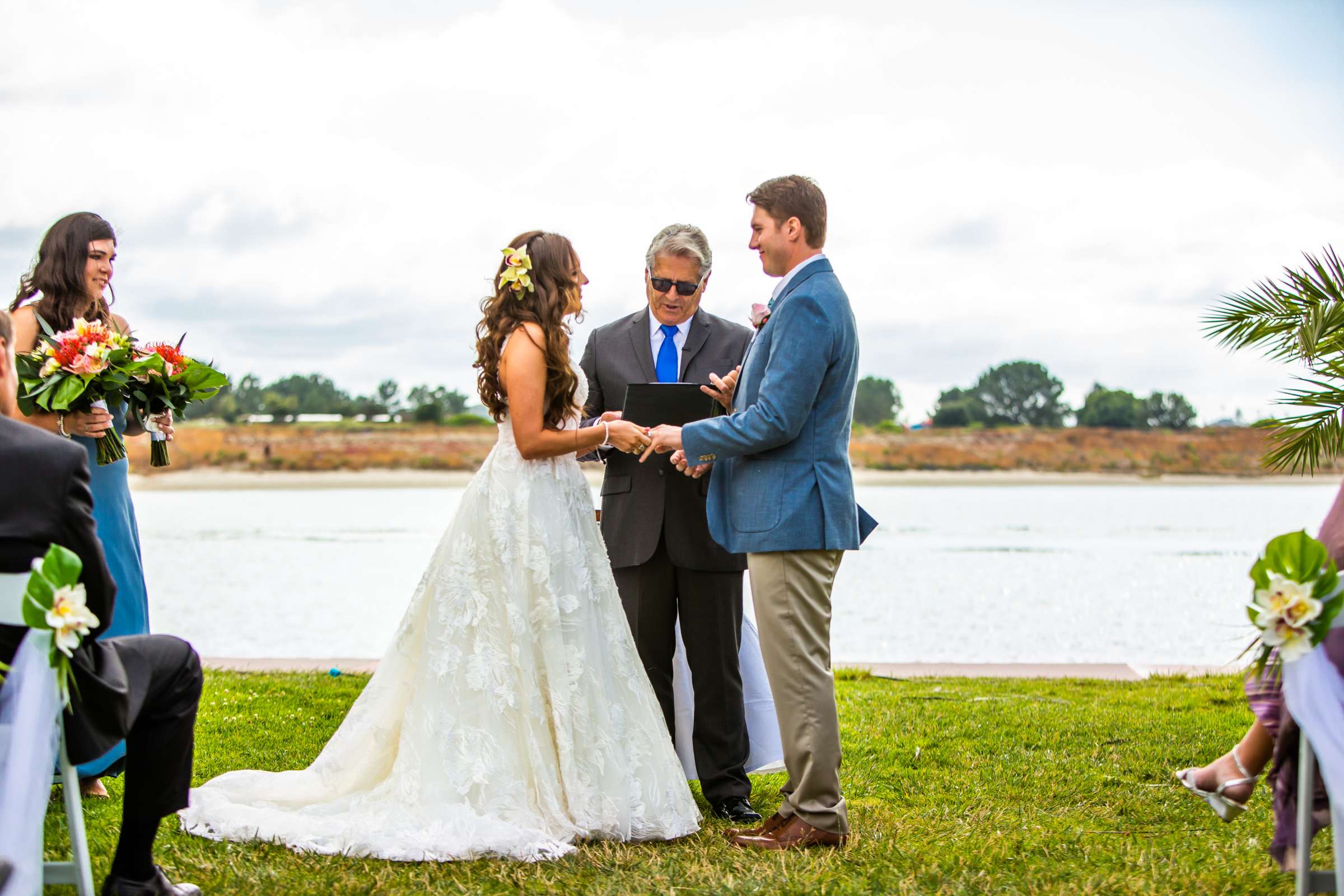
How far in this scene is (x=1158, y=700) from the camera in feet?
22.1

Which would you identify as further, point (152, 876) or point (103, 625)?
point (152, 876)

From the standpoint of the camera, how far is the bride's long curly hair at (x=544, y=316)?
4172 mm

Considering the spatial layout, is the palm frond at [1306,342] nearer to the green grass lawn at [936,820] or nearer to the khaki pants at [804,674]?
the green grass lawn at [936,820]

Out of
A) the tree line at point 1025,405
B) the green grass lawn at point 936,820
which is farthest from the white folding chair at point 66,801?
the tree line at point 1025,405

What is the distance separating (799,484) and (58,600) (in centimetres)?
217

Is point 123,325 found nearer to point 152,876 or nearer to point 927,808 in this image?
point 152,876

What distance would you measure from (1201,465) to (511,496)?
42.6 m

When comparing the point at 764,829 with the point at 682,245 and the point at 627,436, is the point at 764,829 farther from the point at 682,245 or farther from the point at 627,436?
the point at 682,245

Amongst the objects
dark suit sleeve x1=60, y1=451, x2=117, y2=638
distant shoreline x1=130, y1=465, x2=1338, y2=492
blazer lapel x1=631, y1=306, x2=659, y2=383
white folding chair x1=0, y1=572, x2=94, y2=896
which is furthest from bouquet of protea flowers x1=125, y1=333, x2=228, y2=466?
distant shoreline x1=130, y1=465, x2=1338, y2=492

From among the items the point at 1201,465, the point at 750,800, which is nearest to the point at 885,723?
the point at 750,800

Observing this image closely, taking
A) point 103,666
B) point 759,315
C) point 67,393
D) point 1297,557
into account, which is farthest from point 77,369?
point 1297,557

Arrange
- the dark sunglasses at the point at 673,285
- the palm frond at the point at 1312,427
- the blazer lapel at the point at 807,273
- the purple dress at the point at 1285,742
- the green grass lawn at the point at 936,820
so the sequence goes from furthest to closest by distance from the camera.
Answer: the palm frond at the point at 1312,427 → the dark sunglasses at the point at 673,285 → the blazer lapel at the point at 807,273 → the green grass lawn at the point at 936,820 → the purple dress at the point at 1285,742

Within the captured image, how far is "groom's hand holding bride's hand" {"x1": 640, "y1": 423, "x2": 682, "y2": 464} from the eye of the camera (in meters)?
4.16

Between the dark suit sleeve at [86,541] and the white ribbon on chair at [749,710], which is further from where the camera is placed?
the white ribbon on chair at [749,710]
